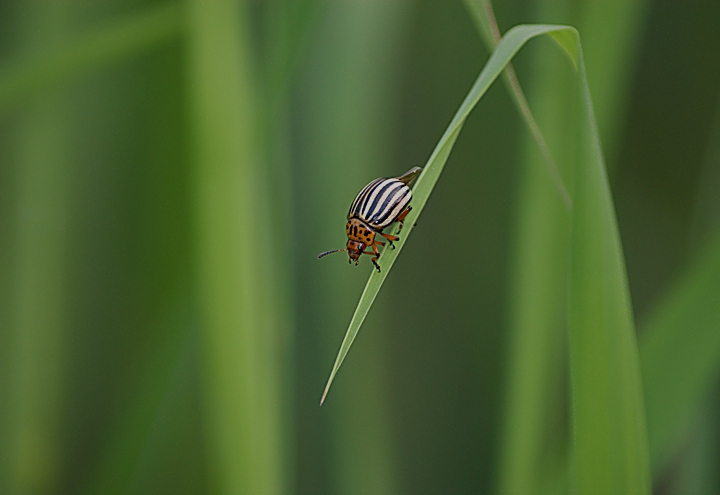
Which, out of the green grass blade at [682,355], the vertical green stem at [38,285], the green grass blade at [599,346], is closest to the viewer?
the green grass blade at [599,346]

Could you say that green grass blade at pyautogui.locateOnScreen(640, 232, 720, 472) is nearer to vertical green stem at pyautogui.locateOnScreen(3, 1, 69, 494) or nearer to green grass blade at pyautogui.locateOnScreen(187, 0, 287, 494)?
green grass blade at pyautogui.locateOnScreen(187, 0, 287, 494)

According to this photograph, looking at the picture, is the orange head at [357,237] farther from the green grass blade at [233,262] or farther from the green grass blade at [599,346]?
the green grass blade at [599,346]

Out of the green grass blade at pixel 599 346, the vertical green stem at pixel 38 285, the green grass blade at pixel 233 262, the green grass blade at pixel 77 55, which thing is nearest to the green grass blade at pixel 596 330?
the green grass blade at pixel 599 346

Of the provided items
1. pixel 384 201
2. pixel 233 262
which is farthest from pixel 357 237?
pixel 233 262

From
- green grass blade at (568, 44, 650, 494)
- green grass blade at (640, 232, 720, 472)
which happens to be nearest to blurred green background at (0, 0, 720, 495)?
green grass blade at (640, 232, 720, 472)

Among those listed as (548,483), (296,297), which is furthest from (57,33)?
(548,483)

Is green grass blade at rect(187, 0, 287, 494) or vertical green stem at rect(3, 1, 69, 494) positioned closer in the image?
green grass blade at rect(187, 0, 287, 494)

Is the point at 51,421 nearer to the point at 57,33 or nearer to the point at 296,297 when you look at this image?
the point at 296,297

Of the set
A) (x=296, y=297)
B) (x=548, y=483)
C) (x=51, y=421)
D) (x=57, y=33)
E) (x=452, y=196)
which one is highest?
(x=57, y=33)
